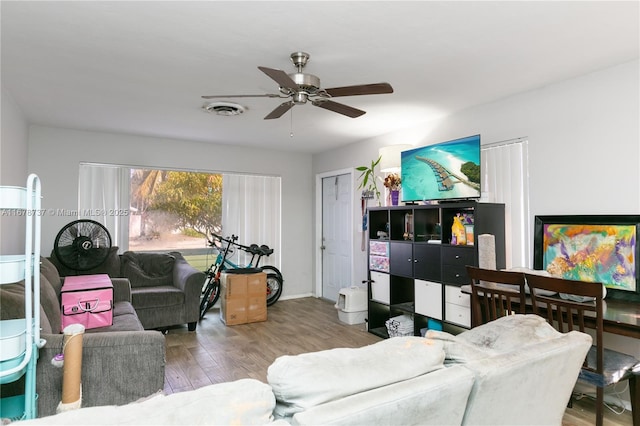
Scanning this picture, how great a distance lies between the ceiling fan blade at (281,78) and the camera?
1975 millimetres

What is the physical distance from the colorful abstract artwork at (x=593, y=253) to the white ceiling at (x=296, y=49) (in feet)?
3.90

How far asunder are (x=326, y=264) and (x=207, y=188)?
7.95 ft

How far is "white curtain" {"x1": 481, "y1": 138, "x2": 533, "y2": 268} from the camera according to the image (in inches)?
126

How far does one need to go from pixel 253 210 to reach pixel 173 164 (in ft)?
4.32

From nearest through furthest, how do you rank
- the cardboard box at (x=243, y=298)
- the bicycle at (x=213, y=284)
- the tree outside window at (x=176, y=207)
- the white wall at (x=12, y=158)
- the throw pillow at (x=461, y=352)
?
the throw pillow at (x=461, y=352) < the white wall at (x=12, y=158) < the cardboard box at (x=243, y=298) < the bicycle at (x=213, y=284) < the tree outside window at (x=176, y=207)

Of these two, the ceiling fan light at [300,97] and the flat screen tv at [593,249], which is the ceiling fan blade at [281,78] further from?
the flat screen tv at [593,249]

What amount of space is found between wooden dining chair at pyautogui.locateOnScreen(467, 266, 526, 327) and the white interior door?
2798mm

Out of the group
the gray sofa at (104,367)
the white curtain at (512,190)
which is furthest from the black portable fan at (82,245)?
the white curtain at (512,190)

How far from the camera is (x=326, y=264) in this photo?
5.95 meters

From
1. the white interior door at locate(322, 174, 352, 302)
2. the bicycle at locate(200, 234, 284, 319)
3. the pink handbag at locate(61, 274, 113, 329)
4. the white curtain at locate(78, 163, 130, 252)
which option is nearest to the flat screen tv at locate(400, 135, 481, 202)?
the white interior door at locate(322, 174, 352, 302)

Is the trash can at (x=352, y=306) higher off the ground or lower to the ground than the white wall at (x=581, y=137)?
lower

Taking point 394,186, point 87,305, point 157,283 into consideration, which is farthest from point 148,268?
point 394,186

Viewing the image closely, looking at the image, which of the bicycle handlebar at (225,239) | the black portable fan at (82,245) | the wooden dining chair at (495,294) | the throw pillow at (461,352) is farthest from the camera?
the bicycle handlebar at (225,239)

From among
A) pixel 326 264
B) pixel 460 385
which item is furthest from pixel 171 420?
pixel 326 264
